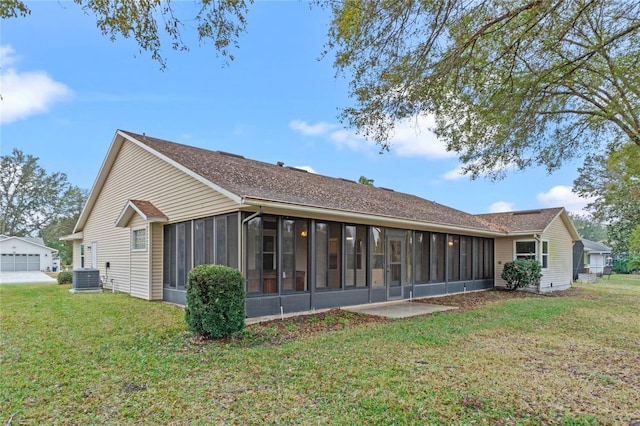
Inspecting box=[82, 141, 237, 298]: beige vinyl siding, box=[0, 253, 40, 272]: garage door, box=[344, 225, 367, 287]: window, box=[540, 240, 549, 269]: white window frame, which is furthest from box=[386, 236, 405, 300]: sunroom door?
box=[0, 253, 40, 272]: garage door

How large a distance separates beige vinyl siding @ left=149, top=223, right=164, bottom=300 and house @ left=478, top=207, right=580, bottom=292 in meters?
13.1

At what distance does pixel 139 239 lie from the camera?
11523mm

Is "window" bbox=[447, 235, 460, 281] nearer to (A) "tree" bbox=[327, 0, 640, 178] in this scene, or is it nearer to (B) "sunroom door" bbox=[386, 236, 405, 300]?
(B) "sunroom door" bbox=[386, 236, 405, 300]

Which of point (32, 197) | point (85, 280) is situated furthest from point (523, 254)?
point (32, 197)

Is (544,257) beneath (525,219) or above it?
beneath

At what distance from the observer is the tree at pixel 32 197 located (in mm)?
40938

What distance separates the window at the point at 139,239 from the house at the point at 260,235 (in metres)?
0.04

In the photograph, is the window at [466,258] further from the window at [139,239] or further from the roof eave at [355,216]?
the window at [139,239]

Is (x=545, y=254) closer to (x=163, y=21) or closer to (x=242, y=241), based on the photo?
(x=242, y=241)

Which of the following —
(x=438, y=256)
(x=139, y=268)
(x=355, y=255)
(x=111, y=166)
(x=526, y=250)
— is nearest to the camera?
(x=355, y=255)

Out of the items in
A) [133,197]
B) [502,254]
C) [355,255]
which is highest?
[133,197]

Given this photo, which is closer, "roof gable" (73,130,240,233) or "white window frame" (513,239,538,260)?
"roof gable" (73,130,240,233)

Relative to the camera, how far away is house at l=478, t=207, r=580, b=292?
16016 millimetres

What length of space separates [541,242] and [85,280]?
17.3m
